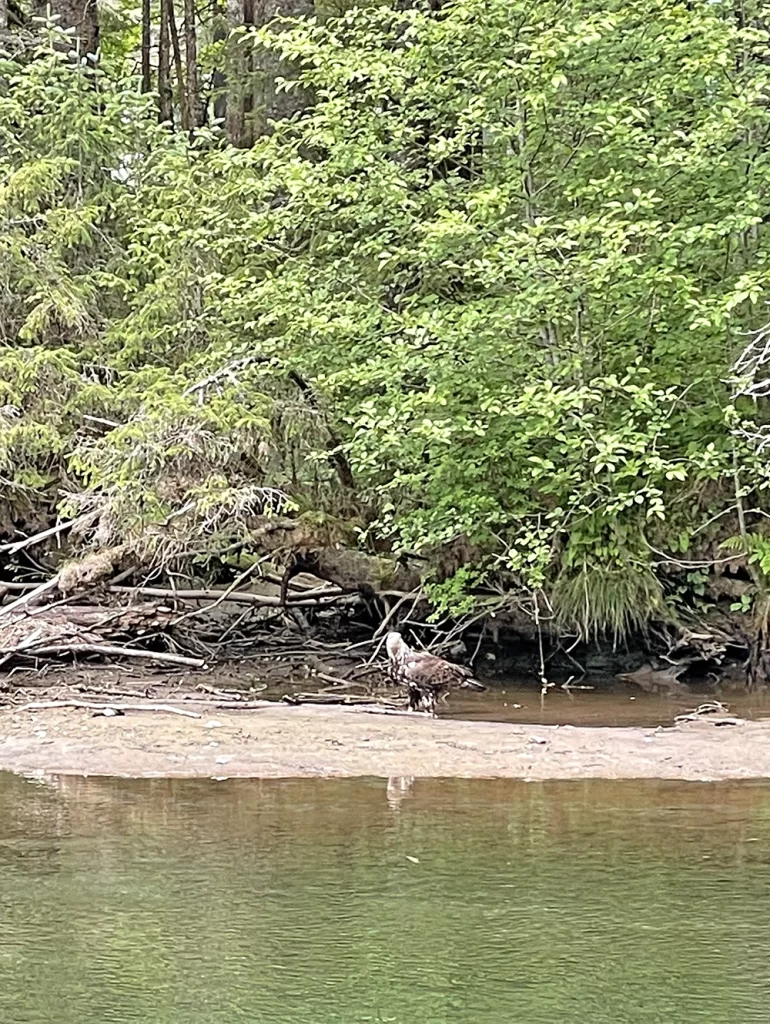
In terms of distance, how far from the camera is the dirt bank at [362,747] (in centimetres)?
882

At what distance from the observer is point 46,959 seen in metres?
4.86

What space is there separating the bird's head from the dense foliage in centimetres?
58

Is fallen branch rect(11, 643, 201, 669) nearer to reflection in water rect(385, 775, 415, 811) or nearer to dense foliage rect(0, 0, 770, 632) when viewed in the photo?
dense foliage rect(0, 0, 770, 632)

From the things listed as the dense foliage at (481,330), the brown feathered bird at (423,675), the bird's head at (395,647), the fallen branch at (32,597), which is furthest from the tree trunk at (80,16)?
the brown feathered bird at (423,675)

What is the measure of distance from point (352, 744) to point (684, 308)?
4847 millimetres

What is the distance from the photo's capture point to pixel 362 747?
31.1 feet

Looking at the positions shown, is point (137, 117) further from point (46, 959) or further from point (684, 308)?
point (46, 959)

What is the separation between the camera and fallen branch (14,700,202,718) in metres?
10.8

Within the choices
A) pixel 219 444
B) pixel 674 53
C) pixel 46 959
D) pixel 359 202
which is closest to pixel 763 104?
pixel 674 53

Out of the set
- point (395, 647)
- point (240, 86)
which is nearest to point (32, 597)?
point (395, 647)

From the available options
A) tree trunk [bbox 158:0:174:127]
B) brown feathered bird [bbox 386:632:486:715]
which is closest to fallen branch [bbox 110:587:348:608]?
brown feathered bird [bbox 386:632:486:715]

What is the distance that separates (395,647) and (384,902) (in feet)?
20.9

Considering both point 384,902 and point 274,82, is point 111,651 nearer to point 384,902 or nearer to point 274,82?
point 384,902

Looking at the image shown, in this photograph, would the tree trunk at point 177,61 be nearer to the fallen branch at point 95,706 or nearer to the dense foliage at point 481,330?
the dense foliage at point 481,330
